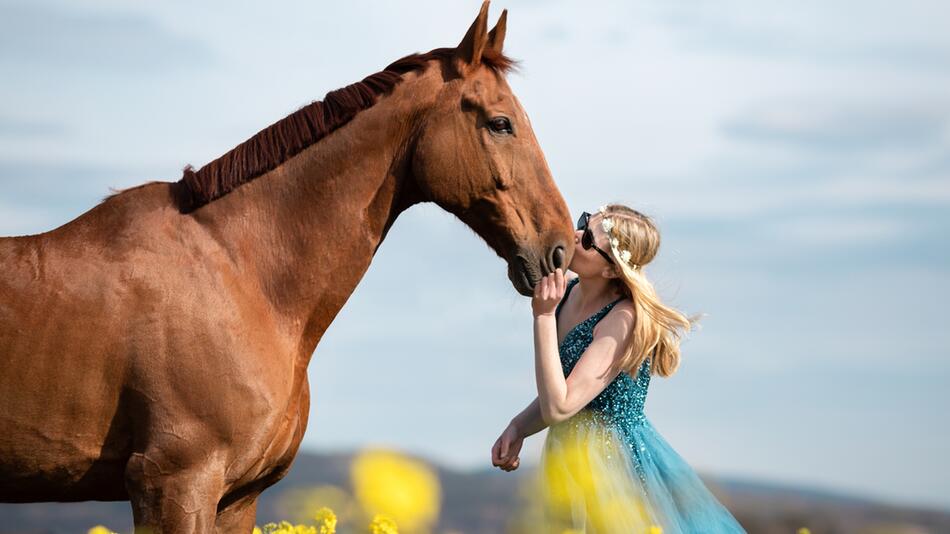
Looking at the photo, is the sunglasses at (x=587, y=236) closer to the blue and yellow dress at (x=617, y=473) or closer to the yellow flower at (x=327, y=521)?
the blue and yellow dress at (x=617, y=473)

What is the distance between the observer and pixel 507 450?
509 cm

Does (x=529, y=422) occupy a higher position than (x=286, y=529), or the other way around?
(x=529, y=422)

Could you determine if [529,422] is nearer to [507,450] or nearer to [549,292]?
[507,450]

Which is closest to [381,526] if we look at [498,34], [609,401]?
[609,401]

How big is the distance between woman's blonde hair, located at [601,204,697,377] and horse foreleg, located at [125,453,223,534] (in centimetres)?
198

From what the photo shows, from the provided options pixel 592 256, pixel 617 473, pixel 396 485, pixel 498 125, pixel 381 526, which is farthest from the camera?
pixel 592 256

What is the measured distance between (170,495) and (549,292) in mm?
1826

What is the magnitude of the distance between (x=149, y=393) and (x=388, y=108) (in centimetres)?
163

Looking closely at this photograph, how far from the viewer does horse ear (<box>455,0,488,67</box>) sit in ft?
15.7

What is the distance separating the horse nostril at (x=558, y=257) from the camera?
186 inches

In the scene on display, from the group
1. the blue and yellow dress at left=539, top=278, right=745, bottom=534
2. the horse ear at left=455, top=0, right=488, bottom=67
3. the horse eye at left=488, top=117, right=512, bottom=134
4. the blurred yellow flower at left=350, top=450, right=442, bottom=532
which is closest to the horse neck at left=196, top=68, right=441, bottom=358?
the horse ear at left=455, top=0, right=488, bottom=67

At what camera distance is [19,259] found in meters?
4.59

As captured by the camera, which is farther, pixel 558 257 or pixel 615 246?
pixel 615 246

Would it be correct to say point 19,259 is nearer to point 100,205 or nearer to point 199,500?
point 100,205
